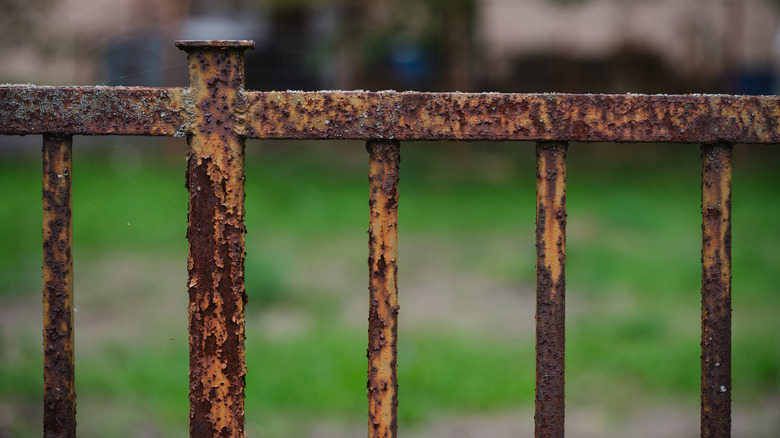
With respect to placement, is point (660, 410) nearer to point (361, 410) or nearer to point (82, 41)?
point (361, 410)

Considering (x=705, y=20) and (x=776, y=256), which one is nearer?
(x=776, y=256)

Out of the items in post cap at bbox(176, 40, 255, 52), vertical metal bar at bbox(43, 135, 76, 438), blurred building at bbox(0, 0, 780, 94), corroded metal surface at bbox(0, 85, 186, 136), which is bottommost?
vertical metal bar at bbox(43, 135, 76, 438)

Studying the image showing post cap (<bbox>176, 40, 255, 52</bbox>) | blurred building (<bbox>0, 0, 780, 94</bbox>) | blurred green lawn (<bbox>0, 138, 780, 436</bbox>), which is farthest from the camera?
blurred building (<bbox>0, 0, 780, 94</bbox>)

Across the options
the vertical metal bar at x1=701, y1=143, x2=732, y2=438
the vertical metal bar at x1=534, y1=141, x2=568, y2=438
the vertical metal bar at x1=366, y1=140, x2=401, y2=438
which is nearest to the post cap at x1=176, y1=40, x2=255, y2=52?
the vertical metal bar at x1=366, y1=140, x2=401, y2=438

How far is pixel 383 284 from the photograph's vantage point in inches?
48.0

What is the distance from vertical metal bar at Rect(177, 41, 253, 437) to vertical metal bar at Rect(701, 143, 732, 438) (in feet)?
2.62

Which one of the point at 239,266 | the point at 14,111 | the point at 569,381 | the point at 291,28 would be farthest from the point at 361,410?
the point at 291,28

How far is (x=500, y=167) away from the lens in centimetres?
976

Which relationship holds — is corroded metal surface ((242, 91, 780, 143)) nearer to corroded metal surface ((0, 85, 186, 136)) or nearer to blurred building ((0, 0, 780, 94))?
corroded metal surface ((0, 85, 186, 136))

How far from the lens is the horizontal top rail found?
1.17 meters

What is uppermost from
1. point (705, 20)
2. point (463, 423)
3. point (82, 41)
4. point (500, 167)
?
point (705, 20)

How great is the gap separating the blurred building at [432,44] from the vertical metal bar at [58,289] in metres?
8.30

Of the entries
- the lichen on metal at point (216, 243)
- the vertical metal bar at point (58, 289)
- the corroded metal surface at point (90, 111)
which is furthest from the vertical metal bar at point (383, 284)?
the vertical metal bar at point (58, 289)

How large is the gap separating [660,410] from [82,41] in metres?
9.86
